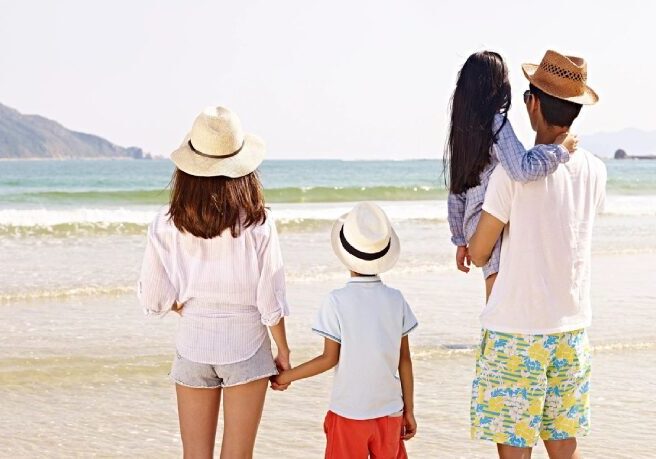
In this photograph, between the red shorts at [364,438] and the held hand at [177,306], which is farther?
the held hand at [177,306]

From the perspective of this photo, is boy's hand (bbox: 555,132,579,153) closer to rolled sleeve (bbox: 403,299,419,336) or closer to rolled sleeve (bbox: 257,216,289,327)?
rolled sleeve (bbox: 403,299,419,336)

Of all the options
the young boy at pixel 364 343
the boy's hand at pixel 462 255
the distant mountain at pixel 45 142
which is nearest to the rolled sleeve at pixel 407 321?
the young boy at pixel 364 343

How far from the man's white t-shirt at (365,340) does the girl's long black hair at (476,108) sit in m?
0.48

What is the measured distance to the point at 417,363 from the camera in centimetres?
624

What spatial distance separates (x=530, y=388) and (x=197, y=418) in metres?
1.08

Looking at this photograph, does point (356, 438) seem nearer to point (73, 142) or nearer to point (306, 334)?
point (306, 334)

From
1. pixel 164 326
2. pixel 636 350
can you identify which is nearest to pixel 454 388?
pixel 636 350

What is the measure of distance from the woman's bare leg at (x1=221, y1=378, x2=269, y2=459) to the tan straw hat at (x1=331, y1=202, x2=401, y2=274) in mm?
506

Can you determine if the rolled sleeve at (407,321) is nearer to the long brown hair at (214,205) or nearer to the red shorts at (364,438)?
the red shorts at (364,438)

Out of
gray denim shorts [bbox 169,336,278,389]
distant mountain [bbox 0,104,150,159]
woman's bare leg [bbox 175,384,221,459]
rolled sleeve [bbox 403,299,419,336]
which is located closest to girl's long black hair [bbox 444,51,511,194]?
rolled sleeve [bbox 403,299,419,336]

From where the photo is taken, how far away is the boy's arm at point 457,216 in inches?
130

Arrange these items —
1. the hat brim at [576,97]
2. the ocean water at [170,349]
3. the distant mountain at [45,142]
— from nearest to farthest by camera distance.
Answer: the hat brim at [576,97] < the ocean water at [170,349] < the distant mountain at [45,142]

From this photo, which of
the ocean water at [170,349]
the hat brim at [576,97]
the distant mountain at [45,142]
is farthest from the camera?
the distant mountain at [45,142]

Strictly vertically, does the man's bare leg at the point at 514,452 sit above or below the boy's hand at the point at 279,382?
below
